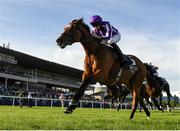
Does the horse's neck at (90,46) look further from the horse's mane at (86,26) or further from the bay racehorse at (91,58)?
the horse's mane at (86,26)

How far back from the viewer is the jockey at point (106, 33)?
9016 millimetres

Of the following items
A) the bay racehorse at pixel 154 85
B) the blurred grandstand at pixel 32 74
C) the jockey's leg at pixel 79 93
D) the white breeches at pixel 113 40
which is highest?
the blurred grandstand at pixel 32 74

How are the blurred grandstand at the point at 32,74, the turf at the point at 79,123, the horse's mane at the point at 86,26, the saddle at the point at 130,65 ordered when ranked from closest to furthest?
the turf at the point at 79,123, the horse's mane at the point at 86,26, the saddle at the point at 130,65, the blurred grandstand at the point at 32,74

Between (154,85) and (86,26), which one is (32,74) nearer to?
(154,85)

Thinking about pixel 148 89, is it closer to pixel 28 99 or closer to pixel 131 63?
pixel 131 63

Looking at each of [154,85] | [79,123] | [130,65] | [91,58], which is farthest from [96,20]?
[154,85]

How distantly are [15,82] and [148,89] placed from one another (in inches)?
1567

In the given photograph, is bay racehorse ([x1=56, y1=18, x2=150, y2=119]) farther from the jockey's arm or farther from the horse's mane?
the jockey's arm

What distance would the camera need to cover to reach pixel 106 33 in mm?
9188

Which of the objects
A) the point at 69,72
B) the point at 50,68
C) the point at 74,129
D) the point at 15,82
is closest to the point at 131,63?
the point at 74,129

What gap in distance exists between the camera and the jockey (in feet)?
29.6

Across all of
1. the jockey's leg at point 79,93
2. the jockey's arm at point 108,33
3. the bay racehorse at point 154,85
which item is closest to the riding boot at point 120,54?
the jockey's arm at point 108,33

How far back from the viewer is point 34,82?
59219 mm

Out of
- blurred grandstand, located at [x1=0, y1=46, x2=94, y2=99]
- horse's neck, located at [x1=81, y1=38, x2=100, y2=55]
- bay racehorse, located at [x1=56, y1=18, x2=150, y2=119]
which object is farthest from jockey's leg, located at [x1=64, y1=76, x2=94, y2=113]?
blurred grandstand, located at [x1=0, y1=46, x2=94, y2=99]
